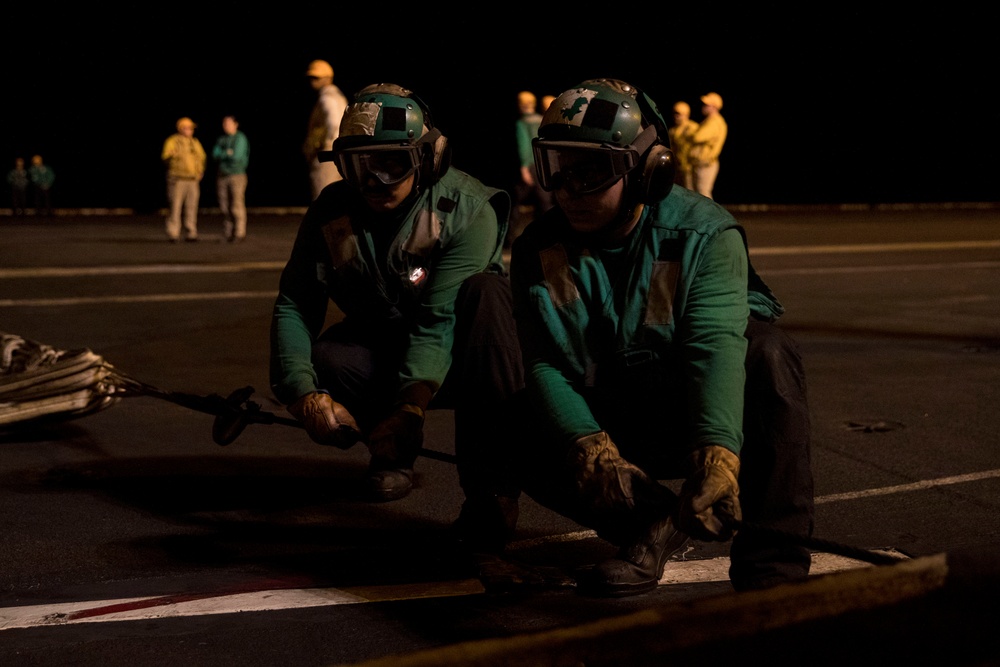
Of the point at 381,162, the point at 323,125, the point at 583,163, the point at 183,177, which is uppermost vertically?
the point at 583,163

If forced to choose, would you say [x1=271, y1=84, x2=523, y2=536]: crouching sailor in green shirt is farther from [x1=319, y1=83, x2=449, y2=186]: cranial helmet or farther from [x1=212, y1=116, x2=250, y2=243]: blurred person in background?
[x1=212, y1=116, x2=250, y2=243]: blurred person in background

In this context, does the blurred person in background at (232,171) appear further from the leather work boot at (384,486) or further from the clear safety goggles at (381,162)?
the clear safety goggles at (381,162)

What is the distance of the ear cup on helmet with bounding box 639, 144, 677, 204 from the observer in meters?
3.12

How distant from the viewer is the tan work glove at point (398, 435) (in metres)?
3.68

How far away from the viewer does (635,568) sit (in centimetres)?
329

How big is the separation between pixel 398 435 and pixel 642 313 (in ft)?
3.07

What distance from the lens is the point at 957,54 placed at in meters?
35.7

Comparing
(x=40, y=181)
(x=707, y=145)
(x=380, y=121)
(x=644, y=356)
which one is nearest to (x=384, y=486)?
(x=380, y=121)

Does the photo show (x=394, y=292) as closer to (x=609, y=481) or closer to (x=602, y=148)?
(x=602, y=148)

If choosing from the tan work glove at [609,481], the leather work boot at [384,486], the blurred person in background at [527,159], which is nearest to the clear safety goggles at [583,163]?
the tan work glove at [609,481]

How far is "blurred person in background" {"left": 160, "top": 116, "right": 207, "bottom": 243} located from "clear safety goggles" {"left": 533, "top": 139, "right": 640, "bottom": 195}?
14.5m

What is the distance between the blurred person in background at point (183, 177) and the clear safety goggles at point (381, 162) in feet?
44.4

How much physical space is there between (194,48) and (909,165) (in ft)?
63.9

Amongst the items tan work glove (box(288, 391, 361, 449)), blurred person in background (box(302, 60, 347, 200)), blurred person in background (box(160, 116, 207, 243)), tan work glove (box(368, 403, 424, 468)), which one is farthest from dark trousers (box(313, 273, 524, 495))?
blurred person in background (box(160, 116, 207, 243))
